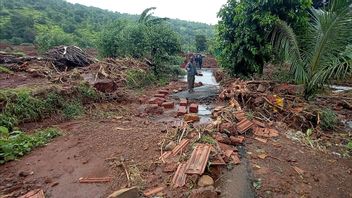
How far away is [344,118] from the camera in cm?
814

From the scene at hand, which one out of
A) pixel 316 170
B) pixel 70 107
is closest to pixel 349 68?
pixel 316 170

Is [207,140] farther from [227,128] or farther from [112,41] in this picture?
[112,41]

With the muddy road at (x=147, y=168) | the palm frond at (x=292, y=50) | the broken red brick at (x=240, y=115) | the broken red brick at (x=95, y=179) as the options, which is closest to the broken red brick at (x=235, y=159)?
the muddy road at (x=147, y=168)

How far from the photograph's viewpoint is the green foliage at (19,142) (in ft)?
16.3

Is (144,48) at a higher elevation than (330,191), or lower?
higher

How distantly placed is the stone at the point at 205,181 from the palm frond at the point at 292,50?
4899 millimetres

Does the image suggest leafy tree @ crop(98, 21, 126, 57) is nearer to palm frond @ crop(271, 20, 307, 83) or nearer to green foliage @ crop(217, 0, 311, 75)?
green foliage @ crop(217, 0, 311, 75)

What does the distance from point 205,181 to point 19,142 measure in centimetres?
377

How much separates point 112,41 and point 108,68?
5.19 m

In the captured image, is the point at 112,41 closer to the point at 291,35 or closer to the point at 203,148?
the point at 291,35

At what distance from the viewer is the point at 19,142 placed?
5.32 m

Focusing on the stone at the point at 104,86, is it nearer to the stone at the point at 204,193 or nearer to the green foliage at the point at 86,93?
the green foliage at the point at 86,93

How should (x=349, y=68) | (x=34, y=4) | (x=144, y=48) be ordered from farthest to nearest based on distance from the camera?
(x=34, y=4) → (x=144, y=48) → (x=349, y=68)

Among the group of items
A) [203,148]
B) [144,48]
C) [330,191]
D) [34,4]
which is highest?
[34,4]
